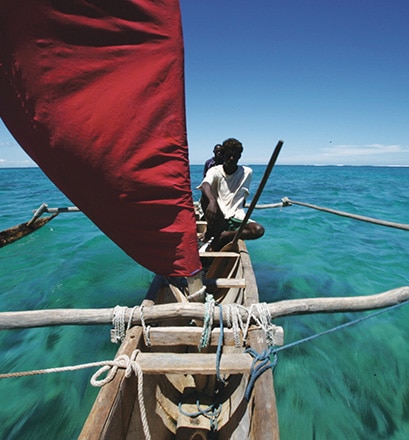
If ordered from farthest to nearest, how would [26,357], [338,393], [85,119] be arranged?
[26,357] < [338,393] < [85,119]

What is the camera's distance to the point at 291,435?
10.3 feet

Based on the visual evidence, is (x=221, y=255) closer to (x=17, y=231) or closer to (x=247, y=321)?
(x=247, y=321)

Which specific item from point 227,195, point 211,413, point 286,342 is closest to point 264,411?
point 211,413

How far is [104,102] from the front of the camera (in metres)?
1.39

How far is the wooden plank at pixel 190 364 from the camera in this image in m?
1.83

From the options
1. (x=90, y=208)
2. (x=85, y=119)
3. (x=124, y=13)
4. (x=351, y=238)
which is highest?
(x=124, y=13)

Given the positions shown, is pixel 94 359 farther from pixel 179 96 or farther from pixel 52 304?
pixel 179 96

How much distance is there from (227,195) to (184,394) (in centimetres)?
275

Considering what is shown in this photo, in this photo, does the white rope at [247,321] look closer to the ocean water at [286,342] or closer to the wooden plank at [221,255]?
the wooden plank at [221,255]

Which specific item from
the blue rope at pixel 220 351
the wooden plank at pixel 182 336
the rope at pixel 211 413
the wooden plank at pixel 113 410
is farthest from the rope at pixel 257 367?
the rope at pixel 211 413

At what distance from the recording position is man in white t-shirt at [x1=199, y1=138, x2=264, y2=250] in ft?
12.6

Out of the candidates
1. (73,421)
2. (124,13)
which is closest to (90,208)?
(124,13)

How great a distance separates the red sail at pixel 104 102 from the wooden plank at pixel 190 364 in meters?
0.88

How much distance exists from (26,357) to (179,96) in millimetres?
4972
